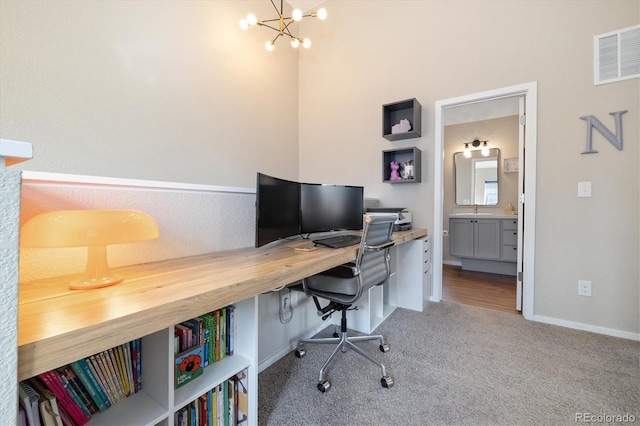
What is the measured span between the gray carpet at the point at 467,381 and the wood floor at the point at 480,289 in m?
0.56

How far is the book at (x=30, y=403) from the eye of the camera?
64 cm

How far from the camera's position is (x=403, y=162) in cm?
288

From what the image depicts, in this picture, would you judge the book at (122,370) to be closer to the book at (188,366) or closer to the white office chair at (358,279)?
the book at (188,366)

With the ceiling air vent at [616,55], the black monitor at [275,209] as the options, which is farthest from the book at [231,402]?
the ceiling air vent at [616,55]

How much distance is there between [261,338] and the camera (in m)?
Result: 1.62

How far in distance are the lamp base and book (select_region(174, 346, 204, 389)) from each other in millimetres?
363

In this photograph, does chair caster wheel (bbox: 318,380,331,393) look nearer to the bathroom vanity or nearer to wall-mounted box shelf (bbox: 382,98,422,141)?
wall-mounted box shelf (bbox: 382,98,422,141)

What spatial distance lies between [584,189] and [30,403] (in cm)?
315

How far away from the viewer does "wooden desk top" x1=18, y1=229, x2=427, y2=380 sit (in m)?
0.49

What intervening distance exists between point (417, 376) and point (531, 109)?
2260mm

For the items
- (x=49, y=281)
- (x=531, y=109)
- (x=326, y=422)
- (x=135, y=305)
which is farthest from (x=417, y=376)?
(x=531, y=109)

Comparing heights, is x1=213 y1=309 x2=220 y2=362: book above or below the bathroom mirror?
below

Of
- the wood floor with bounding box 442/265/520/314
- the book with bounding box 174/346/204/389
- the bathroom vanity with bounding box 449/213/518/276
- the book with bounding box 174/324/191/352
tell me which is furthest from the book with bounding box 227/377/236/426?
the bathroom vanity with bounding box 449/213/518/276

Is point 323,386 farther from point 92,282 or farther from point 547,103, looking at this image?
point 547,103
